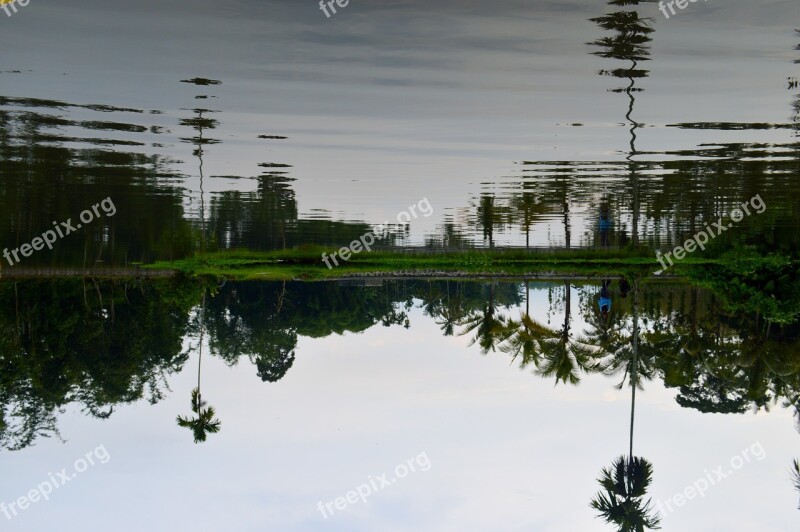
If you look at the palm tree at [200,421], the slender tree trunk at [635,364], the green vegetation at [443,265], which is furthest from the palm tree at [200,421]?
the slender tree trunk at [635,364]

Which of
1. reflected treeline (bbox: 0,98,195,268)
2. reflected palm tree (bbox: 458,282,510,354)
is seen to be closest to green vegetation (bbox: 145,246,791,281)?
reflected palm tree (bbox: 458,282,510,354)

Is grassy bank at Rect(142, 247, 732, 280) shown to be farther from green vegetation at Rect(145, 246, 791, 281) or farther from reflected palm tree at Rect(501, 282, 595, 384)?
reflected palm tree at Rect(501, 282, 595, 384)

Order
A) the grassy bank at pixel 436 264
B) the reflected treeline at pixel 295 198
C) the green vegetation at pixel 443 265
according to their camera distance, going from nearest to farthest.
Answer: the reflected treeline at pixel 295 198
the green vegetation at pixel 443 265
the grassy bank at pixel 436 264

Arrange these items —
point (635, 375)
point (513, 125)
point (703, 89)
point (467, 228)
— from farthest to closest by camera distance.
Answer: point (467, 228) → point (635, 375) → point (513, 125) → point (703, 89)

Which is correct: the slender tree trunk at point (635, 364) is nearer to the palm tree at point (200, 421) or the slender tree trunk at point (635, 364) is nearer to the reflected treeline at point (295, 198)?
the reflected treeline at point (295, 198)

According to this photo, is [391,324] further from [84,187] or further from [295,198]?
[84,187]

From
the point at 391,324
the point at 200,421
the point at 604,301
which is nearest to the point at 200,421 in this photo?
the point at 200,421

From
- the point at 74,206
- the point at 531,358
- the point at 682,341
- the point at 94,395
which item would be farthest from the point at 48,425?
the point at 682,341

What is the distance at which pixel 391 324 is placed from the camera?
16984 mm

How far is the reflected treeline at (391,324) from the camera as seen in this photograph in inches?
553

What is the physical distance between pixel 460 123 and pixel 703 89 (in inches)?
167

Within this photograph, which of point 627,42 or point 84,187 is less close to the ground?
point 627,42

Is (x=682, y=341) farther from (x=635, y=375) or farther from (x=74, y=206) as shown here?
(x=74, y=206)

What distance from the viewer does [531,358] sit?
49.5ft
